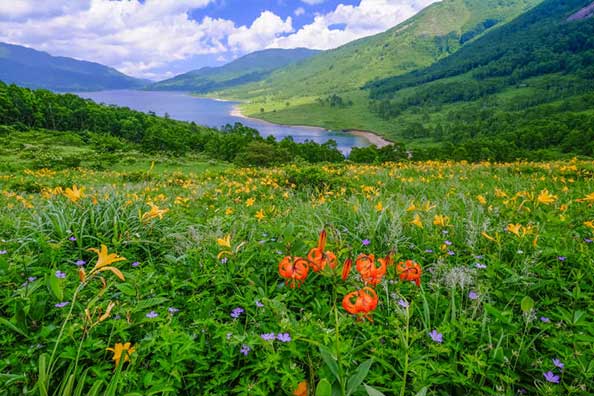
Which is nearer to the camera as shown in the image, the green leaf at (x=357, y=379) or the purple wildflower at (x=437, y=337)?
the green leaf at (x=357, y=379)

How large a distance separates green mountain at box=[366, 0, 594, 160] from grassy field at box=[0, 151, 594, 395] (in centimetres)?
6004

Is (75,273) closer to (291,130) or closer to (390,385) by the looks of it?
(390,385)

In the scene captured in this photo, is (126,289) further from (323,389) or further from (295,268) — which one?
(323,389)

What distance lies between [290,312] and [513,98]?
16422 centimetres

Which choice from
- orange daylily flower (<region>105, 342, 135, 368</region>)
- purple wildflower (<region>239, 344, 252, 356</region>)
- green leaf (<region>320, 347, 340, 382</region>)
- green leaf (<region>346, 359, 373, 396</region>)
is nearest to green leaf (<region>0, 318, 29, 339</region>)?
orange daylily flower (<region>105, 342, 135, 368</region>)

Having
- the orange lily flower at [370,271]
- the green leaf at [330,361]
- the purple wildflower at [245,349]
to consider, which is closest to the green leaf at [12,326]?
the purple wildflower at [245,349]

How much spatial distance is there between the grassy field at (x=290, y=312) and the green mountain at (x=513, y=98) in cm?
6004

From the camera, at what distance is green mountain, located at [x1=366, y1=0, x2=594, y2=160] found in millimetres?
74312

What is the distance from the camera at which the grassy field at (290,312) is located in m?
1.56

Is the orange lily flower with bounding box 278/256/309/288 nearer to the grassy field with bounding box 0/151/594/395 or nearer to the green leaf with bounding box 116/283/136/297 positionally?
the grassy field with bounding box 0/151/594/395

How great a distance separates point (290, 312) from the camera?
7.06ft

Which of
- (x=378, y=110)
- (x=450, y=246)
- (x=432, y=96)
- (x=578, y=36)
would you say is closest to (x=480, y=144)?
(x=450, y=246)

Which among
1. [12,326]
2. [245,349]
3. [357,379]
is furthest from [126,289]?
[357,379]

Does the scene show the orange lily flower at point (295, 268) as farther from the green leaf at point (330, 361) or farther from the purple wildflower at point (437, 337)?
the purple wildflower at point (437, 337)
